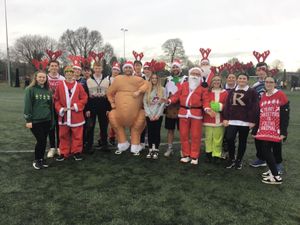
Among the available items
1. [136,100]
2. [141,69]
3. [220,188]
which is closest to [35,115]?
[136,100]

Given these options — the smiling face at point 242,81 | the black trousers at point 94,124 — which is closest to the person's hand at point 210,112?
the smiling face at point 242,81

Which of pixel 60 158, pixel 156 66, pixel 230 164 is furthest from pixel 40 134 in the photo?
pixel 230 164

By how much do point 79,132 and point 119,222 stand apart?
265 cm

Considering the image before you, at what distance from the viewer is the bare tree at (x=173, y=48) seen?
5866cm

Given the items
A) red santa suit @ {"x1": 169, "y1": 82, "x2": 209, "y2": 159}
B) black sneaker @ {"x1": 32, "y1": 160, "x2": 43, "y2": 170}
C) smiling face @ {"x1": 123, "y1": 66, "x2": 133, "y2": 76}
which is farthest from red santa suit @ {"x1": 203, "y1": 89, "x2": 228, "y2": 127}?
black sneaker @ {"x1": 32, "y1": 160, "x2": 43, "y2": 170}

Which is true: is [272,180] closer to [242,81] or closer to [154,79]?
[242,81]

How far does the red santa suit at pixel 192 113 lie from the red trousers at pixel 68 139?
195cm

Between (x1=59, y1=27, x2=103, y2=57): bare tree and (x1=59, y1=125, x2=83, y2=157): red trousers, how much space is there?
58876 mm

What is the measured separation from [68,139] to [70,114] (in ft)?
1.78

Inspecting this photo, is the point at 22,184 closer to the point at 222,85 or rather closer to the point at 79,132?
the point at 79,132

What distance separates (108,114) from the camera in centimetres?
620

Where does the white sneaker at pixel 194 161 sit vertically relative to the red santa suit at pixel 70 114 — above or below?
below

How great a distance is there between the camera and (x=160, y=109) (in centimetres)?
588

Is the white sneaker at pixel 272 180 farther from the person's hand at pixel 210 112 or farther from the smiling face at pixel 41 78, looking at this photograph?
the smiling face at pixel 41 78
